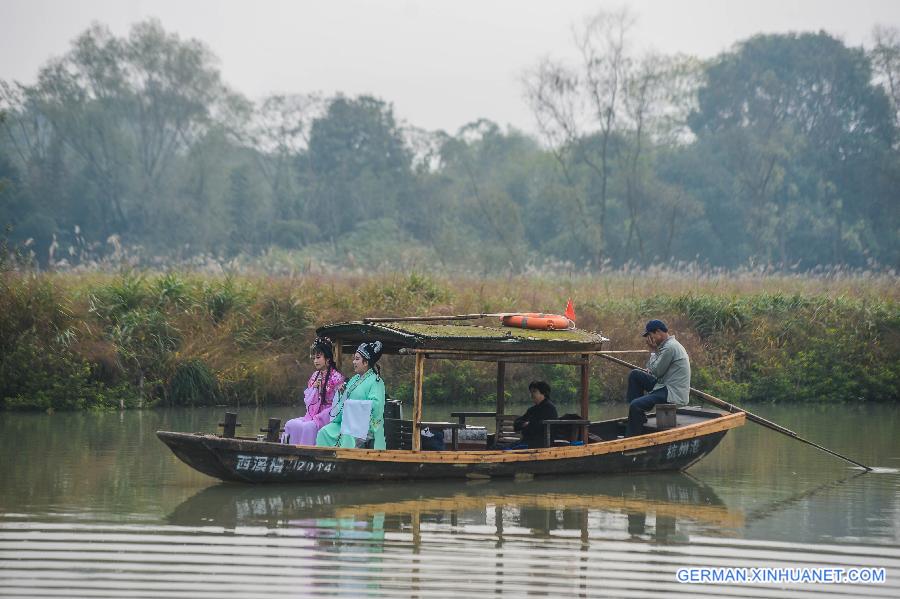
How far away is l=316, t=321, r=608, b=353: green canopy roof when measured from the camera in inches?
432

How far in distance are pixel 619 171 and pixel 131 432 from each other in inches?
1161

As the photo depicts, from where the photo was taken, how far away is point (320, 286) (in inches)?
771

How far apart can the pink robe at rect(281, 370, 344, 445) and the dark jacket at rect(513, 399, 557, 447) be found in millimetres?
1868

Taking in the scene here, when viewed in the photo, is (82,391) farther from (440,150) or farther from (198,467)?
(440,150)

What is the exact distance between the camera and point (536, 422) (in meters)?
11.8

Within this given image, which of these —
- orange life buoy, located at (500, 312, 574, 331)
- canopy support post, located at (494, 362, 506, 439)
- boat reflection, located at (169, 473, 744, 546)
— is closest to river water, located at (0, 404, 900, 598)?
boat reflection, located at (169, 473, 744, 546)

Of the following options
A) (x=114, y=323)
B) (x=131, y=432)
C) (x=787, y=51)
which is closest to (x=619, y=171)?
(x=787, y=51)

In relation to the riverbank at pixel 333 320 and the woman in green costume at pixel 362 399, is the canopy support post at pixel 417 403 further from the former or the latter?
the riverbank at pixel 333 320

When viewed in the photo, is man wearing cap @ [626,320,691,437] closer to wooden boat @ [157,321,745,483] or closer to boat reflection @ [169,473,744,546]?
wooden boat @ [157,321,745,483]

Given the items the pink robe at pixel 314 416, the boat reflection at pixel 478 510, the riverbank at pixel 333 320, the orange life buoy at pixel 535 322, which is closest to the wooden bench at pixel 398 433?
the boat reflection at pixel 478 510

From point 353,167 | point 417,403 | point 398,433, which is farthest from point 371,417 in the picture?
point 353,167

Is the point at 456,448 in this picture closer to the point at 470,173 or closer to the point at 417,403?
the point at 417,403

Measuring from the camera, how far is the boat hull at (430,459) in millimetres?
10406

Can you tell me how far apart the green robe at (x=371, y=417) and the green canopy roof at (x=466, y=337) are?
0.45 metres
